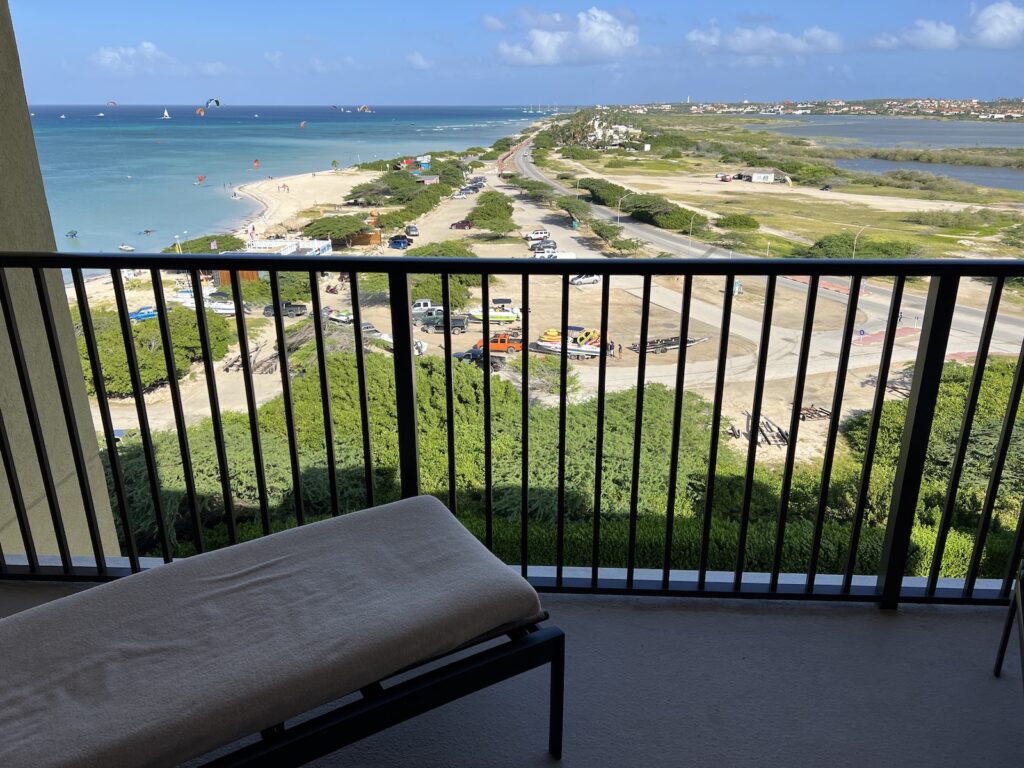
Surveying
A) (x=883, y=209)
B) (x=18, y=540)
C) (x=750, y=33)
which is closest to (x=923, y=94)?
(x=883, y=209)

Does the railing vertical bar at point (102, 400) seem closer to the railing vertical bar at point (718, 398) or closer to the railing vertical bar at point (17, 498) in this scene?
the railing vertical bar at point (17, 498)

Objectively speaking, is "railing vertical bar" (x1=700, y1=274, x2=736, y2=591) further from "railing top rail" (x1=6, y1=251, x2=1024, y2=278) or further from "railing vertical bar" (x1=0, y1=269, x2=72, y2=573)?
"railing vertical bar" (x1=0, y1=269, x2=72, y2=573)

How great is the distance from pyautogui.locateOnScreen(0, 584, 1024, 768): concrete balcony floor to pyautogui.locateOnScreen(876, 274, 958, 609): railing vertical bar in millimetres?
140

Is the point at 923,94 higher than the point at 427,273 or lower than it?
higher

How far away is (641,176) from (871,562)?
15.9m

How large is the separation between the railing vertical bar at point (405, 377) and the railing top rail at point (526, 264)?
0.07 metres

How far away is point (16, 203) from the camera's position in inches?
147

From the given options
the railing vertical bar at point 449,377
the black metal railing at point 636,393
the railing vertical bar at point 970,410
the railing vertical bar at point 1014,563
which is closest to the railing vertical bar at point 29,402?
the black metal railing at point 636,393

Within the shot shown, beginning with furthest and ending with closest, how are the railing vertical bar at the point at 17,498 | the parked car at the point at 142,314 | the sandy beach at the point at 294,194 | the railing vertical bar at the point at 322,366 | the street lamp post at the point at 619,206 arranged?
the sandy beach at the point at 294,194 → the street lamp post at the point at 619,206 → the parked car at the point at 142,314 → the railing vertical bar at the point at 17,498 → the railing vertical bar at the point at 322,366

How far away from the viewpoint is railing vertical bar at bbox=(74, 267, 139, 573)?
195cm

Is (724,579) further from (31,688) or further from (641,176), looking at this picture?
(641,176)

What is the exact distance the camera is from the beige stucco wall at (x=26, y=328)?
11.3 feet

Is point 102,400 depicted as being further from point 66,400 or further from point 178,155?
point 178,155

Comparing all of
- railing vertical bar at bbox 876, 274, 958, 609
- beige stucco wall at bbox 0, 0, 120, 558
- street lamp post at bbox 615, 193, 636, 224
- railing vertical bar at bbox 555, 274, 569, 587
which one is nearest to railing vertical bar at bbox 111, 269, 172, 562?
railing vertical bar at bbox 555, 274, 569, 587
